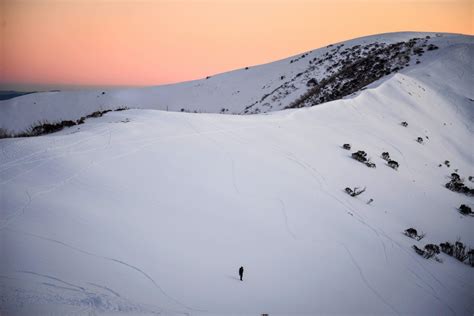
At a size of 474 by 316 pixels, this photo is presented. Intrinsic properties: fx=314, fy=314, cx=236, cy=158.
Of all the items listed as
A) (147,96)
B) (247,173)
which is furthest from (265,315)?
(147,96)

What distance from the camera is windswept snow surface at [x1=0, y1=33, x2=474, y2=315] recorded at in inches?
184

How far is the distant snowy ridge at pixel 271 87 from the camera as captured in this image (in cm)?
2814

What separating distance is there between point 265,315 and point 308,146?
7402 mm

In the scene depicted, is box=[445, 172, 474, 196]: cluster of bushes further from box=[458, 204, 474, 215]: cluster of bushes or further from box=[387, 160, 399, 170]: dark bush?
box=[387, 160, 399, 170]: dark bush

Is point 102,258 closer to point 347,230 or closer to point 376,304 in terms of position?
point 376,304

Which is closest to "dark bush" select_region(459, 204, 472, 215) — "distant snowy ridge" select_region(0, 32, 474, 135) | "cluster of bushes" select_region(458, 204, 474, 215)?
"cluster of bushes" select_region(458, 204, 474, 215)

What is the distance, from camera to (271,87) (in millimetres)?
35156

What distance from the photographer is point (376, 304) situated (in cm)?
569

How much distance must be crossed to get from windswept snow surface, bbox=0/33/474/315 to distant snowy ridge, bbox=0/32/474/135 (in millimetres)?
16909

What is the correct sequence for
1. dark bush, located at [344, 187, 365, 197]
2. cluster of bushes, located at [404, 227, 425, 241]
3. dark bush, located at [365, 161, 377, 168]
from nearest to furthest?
cluster of bushes, located at [404, 227, 425, 241], dark bush, located at [344, 187, 365, 197], dark bush, located at [365, 161, 377, 168]

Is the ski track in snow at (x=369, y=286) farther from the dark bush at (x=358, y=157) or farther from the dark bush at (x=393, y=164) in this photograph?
the dark bush at (x=393, y=164)

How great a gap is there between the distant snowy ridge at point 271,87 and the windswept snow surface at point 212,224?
16.9 metres

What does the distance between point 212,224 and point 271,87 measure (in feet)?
100

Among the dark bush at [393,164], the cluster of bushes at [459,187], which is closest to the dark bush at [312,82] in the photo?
the cluster of bushes at [459,187]
